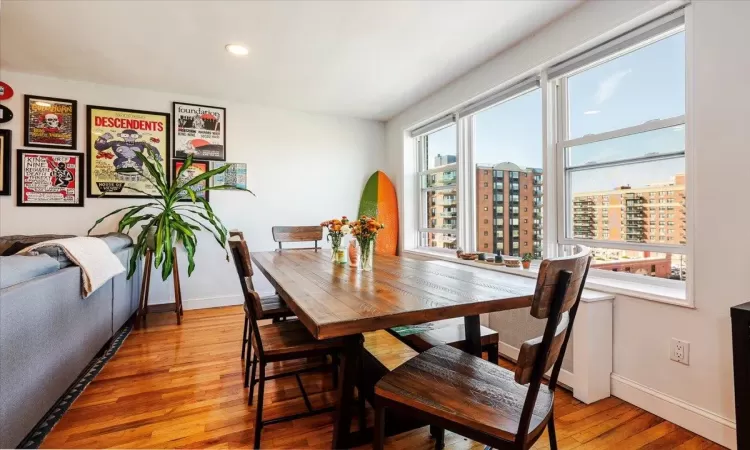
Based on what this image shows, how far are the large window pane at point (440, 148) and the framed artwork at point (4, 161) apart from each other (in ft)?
14.1

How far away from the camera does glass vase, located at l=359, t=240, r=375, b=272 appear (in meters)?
1.97

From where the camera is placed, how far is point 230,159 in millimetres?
4125

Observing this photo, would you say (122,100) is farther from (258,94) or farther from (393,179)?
(393,179)

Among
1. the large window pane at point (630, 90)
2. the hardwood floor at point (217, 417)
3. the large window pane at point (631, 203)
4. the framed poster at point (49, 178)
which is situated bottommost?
the hardwood floor at point (217, 417)

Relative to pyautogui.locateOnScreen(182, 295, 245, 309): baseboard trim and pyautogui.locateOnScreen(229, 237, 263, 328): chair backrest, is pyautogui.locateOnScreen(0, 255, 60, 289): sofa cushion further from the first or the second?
pyautogui.locateOnScreen(182, 295, 245, 309): baseboard trim

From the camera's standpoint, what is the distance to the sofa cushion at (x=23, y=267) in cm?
138

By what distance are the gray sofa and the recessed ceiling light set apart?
194 cm

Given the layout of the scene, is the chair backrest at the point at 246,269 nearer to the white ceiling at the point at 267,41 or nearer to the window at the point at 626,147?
the white ceiling at the point at 267,41

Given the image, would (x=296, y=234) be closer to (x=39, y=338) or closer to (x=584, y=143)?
(x=39, y=338)

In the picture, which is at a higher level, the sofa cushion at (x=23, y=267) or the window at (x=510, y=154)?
the window at (x=510, y=154)

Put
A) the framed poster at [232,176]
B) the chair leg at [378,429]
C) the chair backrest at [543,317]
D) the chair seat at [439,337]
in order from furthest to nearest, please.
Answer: the framed poster at [232,176] < the chair seat at [439,337] < the chair leg at [378,429] < the chair backrest at [543,317]

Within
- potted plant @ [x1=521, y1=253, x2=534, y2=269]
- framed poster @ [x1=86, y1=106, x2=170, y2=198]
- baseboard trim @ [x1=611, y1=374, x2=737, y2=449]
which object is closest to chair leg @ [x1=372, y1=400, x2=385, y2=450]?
baseboard trim @ [x1=611, y1=374, x2=737, y2=449]

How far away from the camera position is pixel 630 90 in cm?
218

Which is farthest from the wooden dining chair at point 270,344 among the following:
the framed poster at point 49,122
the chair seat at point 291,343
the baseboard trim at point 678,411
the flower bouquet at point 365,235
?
the framed poster at point 49,122
